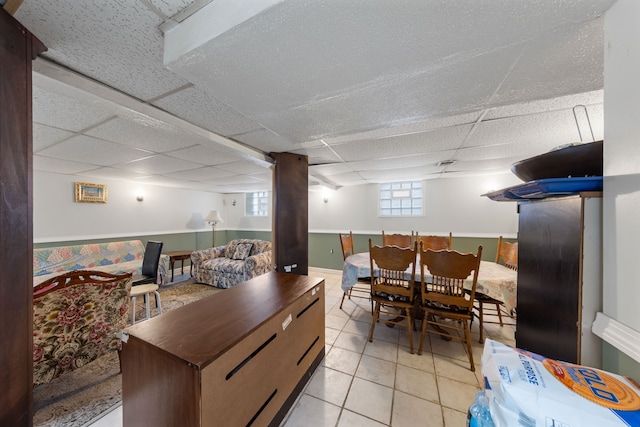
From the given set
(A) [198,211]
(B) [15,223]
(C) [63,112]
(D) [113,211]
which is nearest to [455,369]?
(B) [15,223]

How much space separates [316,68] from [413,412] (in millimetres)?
2163

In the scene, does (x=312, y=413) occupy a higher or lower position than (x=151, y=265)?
lower

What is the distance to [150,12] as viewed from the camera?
826 mm

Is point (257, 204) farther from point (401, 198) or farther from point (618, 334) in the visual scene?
point (618, 334)

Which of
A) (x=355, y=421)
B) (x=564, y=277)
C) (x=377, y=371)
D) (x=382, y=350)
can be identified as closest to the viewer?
(x=564, y=277)

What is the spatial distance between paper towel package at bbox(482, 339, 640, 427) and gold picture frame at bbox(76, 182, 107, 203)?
18.8ft

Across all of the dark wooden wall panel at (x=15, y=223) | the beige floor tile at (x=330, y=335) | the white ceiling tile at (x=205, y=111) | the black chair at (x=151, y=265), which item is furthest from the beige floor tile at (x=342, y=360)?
the black chair at (x=151, y=265)

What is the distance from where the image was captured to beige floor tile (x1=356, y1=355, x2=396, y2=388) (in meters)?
1.73

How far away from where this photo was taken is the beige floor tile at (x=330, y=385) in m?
1.57

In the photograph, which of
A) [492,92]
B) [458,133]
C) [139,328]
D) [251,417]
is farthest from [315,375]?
[458,133]

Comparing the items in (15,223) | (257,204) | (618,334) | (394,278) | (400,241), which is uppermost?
(257,204)

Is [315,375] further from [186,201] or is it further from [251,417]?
[186,201]

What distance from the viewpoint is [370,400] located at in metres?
1.55

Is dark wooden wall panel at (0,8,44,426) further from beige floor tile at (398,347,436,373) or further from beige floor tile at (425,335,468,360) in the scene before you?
beige floor tile at (425,335,468,360)
